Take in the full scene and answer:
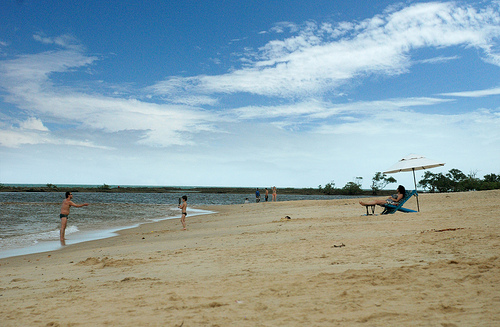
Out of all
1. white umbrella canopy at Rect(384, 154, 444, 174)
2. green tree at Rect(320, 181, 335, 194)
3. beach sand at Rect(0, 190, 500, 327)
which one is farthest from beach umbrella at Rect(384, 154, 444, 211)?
green tree at Rect(320, 181, 335, 194)

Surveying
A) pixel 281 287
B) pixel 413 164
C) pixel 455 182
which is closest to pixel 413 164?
pixel 413 164

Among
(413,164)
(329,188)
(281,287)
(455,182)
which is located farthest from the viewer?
(329,188)

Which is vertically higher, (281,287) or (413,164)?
(413,164)

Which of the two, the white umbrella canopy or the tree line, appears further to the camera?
the tree line

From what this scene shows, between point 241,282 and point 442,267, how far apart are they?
2.99 meters

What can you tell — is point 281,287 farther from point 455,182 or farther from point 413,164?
point 455,182

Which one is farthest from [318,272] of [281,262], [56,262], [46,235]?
[46,235]

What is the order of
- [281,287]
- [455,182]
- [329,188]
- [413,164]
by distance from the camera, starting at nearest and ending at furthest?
[281,287] → [413,164] → [455,182] → [329,188]

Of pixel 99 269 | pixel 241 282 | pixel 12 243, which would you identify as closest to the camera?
pixel 241 282

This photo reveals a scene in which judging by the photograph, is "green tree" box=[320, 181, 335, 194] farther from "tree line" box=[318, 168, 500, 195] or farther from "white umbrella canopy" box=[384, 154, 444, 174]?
"white umbrella canopy" box=[384, 154, 444, 174]

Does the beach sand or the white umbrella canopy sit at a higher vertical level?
the white umbrella canopy

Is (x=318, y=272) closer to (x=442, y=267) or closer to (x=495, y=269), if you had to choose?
(x=442, y=267)

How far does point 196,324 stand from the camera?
3857 mm

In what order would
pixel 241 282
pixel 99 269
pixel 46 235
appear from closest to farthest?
pixel 241 282, pixel 99 269, pixel 46 235
